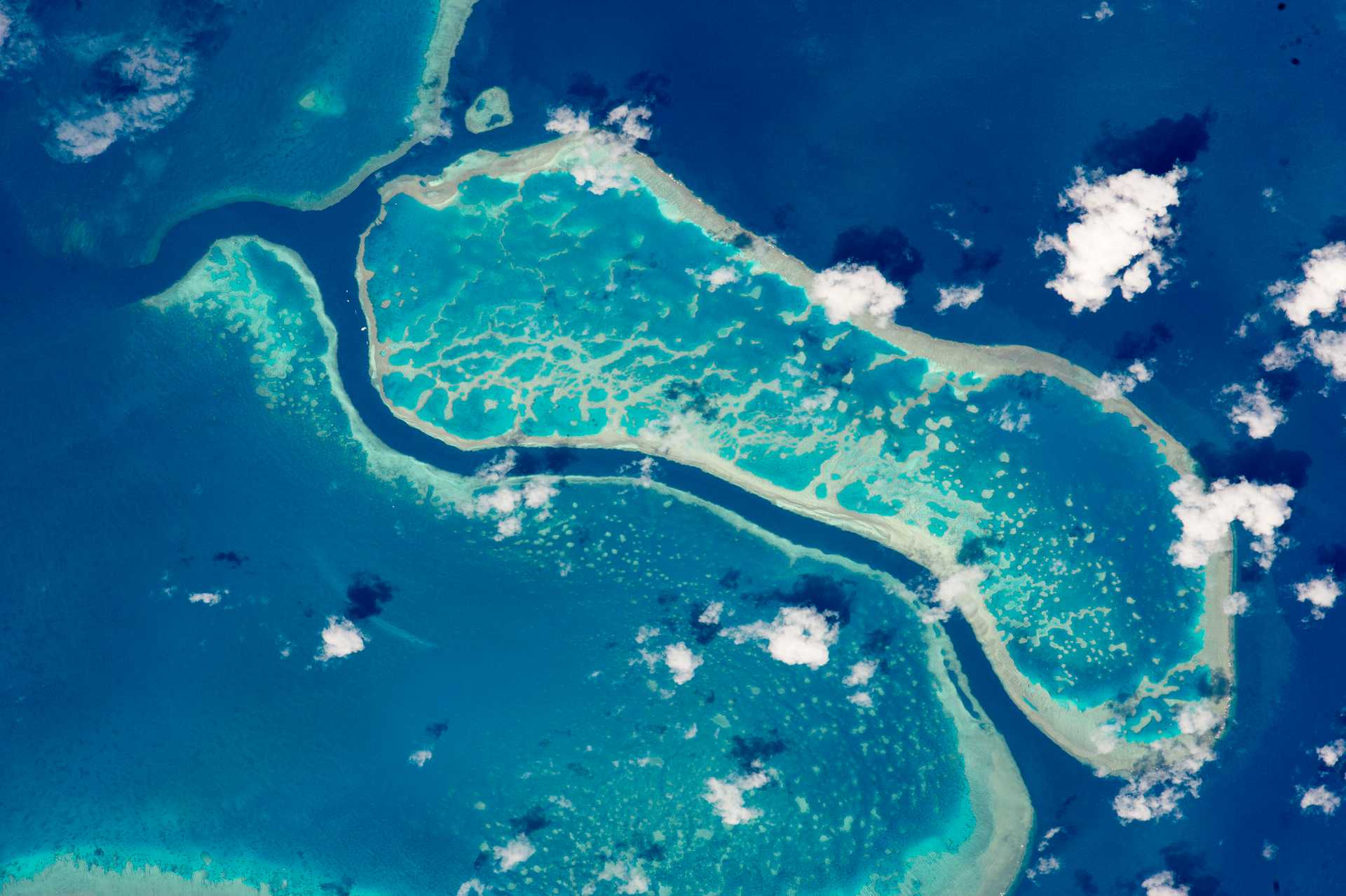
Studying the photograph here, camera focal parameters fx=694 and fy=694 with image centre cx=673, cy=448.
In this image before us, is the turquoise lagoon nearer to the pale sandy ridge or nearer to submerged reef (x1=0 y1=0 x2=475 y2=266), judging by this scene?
the pale sandy ridge

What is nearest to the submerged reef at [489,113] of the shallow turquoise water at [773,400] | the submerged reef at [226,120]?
the submerged reef at [226,120]

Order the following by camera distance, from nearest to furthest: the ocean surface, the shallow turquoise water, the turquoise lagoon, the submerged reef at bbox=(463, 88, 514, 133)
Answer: the ocean surface, the turquoise lagoon, the submerged reef at bbox=(463, 88, 514, 133), the shallow turquoise water

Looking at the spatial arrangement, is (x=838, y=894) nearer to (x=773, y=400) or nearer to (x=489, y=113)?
(x=773, y=400)

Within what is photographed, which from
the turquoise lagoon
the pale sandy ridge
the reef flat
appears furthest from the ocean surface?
the reef flat

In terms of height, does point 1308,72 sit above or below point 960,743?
above

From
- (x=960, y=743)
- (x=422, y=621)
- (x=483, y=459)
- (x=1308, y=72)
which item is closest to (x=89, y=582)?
(x=422, y=621)

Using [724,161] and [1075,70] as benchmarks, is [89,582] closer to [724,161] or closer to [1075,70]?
[724,161]
